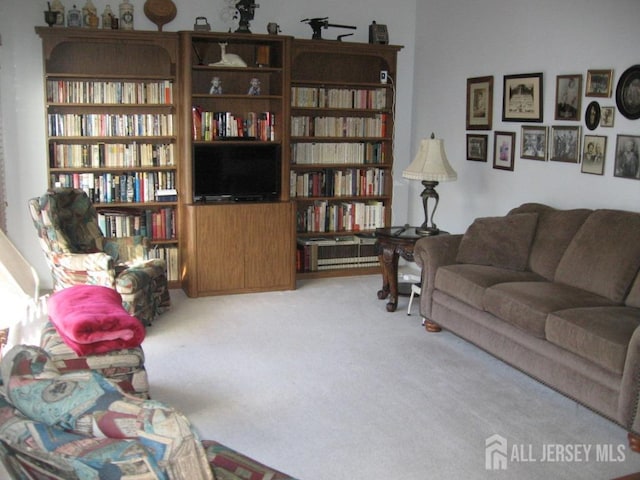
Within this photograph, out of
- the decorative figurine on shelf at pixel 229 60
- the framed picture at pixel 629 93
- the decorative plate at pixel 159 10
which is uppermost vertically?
the decorative plate at pixel 159 10

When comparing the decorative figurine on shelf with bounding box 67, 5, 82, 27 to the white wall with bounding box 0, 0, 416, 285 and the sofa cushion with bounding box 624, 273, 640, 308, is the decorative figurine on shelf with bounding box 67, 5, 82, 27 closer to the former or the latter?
the white wall with bounding box 0, 0, 416, 285

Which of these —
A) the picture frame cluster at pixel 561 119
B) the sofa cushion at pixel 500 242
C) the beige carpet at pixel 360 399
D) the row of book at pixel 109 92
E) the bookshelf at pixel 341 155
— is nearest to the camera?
Result: the beige carpet at pixel 360 399

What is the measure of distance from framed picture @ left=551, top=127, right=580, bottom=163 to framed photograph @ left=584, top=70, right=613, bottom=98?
0.27m

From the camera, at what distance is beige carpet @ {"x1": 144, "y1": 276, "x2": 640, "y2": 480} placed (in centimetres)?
314

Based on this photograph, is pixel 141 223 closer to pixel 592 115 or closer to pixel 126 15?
pixel 126 15

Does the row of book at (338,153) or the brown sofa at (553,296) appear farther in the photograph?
the row of book at (338,153)

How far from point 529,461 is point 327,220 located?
3.79 m

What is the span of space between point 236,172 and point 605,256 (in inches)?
122

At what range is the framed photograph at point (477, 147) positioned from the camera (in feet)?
19.0

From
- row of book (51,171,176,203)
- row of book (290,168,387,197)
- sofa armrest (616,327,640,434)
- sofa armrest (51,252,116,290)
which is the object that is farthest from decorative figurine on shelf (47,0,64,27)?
sofa armrest (616,327,640,434)

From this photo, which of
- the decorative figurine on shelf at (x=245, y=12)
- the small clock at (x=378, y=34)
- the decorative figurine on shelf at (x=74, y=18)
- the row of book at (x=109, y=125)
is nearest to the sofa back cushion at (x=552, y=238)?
the small clock at (x=378, y=34)

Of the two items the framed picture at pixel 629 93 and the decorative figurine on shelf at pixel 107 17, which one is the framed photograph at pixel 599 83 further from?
the decorative figurine on shelf at pixel 107 17

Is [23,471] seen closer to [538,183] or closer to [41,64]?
[538,183]

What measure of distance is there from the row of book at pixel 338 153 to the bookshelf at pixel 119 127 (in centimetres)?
115
